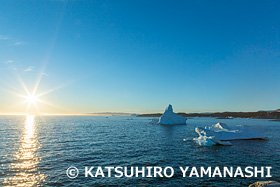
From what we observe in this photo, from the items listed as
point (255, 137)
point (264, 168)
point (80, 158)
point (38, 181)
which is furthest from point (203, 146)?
point (38, 181)

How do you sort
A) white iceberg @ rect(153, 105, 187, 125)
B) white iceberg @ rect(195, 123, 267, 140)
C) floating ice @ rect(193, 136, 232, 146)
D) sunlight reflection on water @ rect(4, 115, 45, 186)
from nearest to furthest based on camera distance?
sunlight reflection on water @ rect(4, 115, 45, 186), floating ice @ rect(193, 136, 232, 146), white iceberg @ rect(195, 123, 267, 140), white iceberg @ rect(153, 105, 187, 125)

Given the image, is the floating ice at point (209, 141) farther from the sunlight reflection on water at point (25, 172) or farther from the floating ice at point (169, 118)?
the floating ice at point (169, 118)

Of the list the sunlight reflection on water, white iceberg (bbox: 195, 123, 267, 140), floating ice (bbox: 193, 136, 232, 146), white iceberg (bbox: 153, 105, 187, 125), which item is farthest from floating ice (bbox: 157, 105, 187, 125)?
the sunlight reflection on water

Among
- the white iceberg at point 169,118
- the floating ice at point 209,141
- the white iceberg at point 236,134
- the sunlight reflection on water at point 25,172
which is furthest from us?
the white iceberg at point 169,118

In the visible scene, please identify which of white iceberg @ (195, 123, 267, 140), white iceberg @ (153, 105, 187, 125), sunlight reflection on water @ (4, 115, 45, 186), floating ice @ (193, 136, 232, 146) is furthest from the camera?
white iceberg @ (153, 105, 187, 125)

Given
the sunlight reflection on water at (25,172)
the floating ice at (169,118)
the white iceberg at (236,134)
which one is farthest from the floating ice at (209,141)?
the floating ice at (169,118)

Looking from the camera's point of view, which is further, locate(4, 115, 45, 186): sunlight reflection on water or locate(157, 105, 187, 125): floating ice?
locate(157, 105, 187, 125): floating ice

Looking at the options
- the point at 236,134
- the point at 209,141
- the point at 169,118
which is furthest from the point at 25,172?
the point at 169,118

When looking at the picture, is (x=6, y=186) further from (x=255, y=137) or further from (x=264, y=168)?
(x=255, y=137)

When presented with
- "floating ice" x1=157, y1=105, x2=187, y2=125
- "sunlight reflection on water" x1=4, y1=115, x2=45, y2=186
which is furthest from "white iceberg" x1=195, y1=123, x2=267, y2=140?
"floating ice" x1=157, y1=105, x2=187, y2=125

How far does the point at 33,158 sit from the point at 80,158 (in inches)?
233

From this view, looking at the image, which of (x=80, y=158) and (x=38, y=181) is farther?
(x=80, y=158)

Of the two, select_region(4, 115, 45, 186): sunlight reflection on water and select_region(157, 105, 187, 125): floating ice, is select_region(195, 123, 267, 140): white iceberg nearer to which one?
select_region(4, 115, 45, 186): sunlight reflection on water

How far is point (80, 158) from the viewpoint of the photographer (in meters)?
20.8
